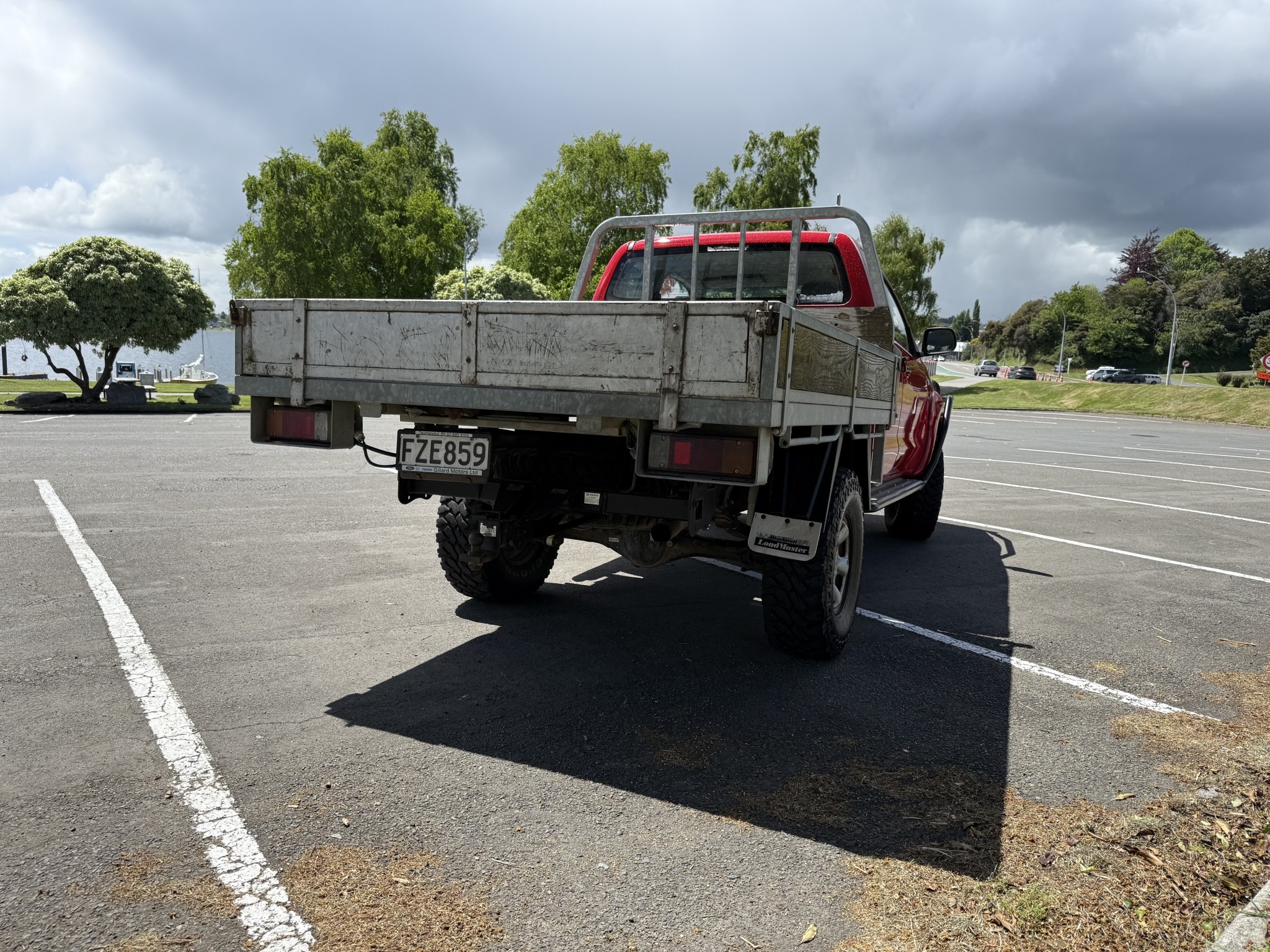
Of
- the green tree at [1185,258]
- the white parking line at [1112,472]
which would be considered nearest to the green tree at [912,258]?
the white parking line at [1112,472]

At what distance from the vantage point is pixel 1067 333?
87.3 metres

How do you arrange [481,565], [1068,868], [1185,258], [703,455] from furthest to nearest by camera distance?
[1185,258] < [481,565] < [703,455] < [1068,868]

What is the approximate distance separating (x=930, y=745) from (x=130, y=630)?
12.9 feet

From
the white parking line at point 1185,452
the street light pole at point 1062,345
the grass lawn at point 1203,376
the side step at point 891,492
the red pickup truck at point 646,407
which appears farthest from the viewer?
the street light pole at point 1062,345

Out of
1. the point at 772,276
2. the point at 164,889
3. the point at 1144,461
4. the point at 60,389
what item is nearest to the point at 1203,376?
the point at 1144,461

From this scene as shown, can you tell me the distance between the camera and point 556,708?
3.79 m

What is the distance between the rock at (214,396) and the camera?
2625 cm

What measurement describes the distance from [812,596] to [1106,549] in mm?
4989

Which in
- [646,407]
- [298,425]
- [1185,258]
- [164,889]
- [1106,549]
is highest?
[1185,258]

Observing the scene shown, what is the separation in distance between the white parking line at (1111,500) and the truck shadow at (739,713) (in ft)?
20.3

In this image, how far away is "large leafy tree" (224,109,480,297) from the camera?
39.6 meters

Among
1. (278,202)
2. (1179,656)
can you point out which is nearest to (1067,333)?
(278,202)

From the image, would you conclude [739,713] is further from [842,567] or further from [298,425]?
[298,425]

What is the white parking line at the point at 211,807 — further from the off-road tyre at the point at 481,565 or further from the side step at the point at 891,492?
the side step at the point at 891,492
